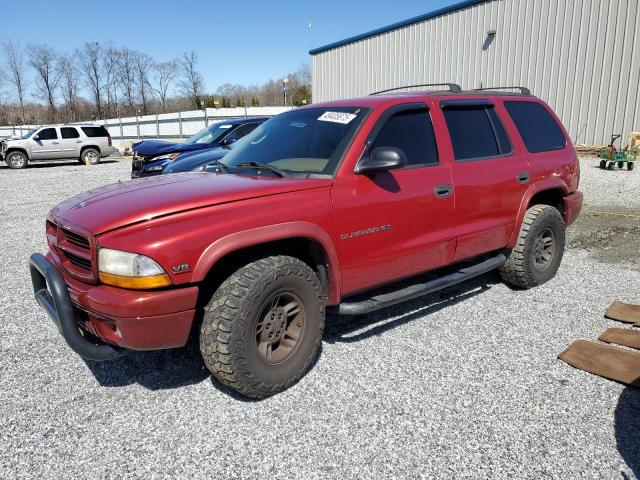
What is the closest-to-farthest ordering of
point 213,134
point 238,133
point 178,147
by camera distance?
point 178,147 < point 238,133 < point 213,134

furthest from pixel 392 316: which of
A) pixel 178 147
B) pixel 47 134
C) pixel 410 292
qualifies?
pixel 47 134

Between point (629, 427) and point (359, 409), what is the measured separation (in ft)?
4.92

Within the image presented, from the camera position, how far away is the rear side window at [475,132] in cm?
405

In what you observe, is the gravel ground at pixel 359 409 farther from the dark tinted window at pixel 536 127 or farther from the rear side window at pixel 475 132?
the dark tinted window at pixel 536 127

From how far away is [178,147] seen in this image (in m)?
10.1

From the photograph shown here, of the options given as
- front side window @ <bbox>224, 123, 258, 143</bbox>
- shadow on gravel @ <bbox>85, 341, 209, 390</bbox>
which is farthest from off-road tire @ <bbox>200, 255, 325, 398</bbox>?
front side window @ <bbox>224, 123, 258, 143</bbox>

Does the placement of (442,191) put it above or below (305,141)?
below

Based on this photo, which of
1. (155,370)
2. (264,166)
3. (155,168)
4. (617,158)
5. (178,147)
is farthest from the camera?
(617,158)

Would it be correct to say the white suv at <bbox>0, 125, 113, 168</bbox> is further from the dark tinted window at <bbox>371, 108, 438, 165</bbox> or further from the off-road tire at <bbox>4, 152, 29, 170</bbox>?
the dark tinted window at <bbox>371, 108, 438, 165</bbox>

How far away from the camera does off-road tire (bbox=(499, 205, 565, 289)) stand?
461cm

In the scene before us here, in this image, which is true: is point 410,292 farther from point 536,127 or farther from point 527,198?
point 536,127

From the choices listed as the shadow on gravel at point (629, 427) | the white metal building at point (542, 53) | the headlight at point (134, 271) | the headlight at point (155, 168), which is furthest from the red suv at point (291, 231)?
the white metal building at point (542, 53)

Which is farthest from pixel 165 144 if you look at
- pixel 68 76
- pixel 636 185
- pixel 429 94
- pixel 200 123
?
pixel 68 76

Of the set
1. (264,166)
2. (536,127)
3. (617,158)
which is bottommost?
(617,158)
